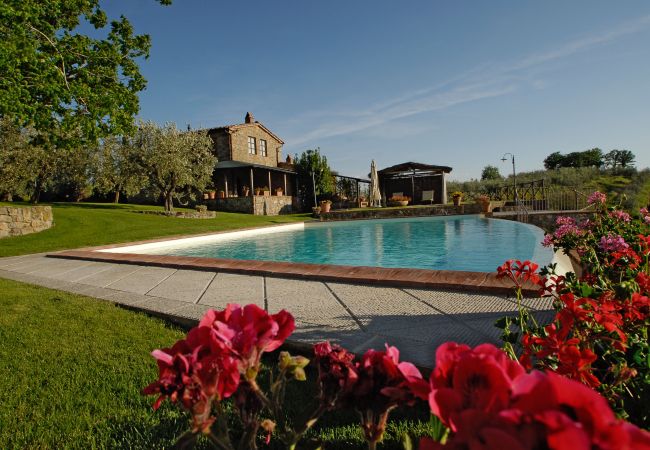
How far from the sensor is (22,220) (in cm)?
1458

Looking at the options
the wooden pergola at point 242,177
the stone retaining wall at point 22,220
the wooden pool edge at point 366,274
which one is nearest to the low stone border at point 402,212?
the wooden pergola at point 242,177

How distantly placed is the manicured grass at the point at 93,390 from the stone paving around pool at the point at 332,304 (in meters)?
0.48

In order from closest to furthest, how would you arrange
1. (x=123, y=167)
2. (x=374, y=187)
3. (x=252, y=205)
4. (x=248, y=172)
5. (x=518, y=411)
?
(x=518, y=411) < (x=123, y=167) < (x=252, y=205) < (x=374, y=187) < (x=248, y=172)

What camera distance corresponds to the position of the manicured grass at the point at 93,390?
2066mm

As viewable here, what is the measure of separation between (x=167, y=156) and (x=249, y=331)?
79.9 feet

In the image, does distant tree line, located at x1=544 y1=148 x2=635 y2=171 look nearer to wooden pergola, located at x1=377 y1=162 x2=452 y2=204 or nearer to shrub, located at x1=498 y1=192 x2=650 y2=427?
wooden pergola, located at x1=377 y1=162 x2=452 y2=204

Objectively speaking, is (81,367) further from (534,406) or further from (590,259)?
(590,259)

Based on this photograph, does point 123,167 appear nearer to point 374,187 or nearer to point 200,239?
point 200,239

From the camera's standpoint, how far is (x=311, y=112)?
29609 mm

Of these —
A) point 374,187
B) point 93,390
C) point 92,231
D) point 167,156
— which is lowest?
point 93,390

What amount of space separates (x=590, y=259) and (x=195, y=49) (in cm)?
2084

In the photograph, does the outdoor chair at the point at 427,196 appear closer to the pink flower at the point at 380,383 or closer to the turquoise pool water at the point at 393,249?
the turquoise pool water at the point at 393,249

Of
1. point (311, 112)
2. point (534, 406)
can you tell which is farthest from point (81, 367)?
point (311, 112)

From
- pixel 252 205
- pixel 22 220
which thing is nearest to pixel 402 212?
pixel 252 205
